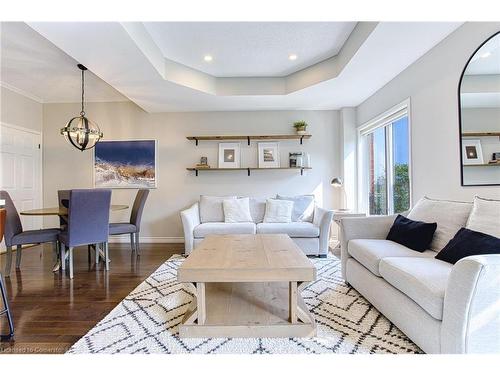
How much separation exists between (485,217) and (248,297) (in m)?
1.74

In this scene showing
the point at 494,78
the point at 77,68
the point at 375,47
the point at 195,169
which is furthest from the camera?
the point at 195,169

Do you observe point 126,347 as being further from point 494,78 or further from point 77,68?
point 77,68

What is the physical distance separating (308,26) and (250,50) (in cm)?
78

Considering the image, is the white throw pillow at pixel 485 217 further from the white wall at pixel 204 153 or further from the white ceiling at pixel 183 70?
the white wall at pixel 204 153

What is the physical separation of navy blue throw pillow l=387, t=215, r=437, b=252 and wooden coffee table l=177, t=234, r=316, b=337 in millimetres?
1016

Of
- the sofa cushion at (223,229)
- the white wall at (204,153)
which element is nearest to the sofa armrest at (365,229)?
the sofa cushion at (223,229)

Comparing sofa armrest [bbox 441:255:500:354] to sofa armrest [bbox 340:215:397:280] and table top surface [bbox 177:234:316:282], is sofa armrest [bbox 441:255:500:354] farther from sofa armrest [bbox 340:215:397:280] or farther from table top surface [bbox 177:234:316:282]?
sofa armrest [bbox 340:215:397:280]

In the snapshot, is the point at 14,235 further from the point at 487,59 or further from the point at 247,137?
the point at 487,59

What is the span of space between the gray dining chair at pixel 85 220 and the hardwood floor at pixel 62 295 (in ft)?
0.85

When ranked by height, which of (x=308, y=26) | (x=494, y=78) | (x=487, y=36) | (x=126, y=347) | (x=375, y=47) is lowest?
(x=126, y=347)

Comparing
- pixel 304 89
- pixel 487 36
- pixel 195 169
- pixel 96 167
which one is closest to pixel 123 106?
pixel 96 167

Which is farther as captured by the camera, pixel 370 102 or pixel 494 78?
pixel 370 102

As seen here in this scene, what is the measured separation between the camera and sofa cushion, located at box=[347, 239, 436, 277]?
2.04 meters

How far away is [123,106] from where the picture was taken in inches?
193
